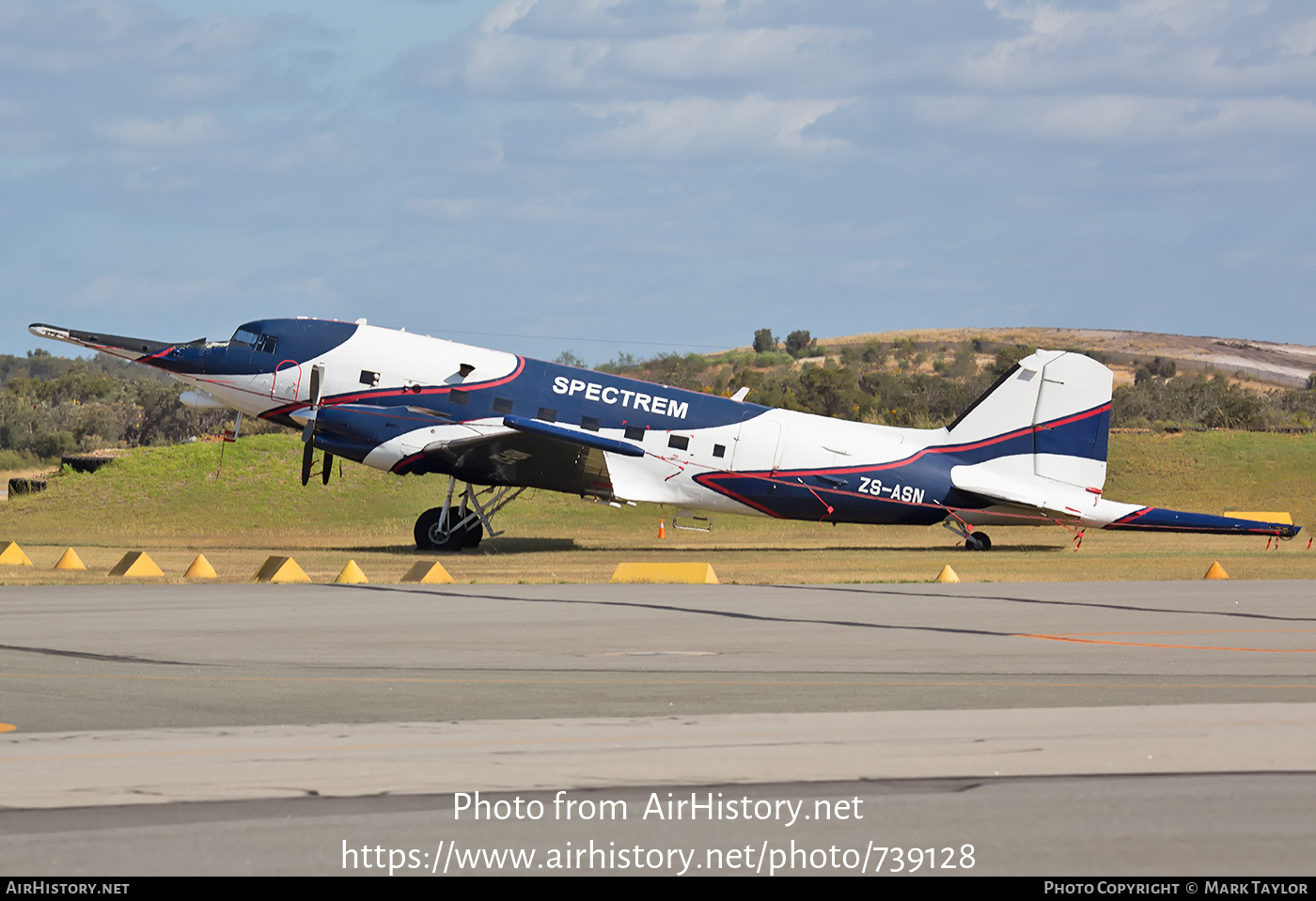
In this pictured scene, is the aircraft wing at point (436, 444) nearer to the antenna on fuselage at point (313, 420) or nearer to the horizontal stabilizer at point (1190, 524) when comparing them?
the antenna on fuselage at point (313, 420)

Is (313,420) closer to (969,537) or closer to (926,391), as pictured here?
(969,537)

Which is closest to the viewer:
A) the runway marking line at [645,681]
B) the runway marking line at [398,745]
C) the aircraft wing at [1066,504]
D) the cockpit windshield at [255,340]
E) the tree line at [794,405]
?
the runway marking line at [398,745]

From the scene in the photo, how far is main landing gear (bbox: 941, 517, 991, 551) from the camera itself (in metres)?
35.0

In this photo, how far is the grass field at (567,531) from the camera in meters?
29.3

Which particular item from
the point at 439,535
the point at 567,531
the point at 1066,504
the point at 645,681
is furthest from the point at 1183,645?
the point at 567,531

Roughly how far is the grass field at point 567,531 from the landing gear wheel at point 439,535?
530mm

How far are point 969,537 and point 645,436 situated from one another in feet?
28.7

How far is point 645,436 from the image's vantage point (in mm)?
33781

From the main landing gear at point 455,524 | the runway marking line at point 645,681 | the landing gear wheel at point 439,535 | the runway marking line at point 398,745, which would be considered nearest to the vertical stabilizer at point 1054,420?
the main landing gear at point 455,524

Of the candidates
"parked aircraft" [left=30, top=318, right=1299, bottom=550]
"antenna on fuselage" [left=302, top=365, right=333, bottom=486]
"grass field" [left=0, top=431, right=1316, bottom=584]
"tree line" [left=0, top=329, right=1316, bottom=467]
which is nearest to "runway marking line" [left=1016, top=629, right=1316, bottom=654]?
"grass field" [left=0, top=431, right=1316, bottom=584]

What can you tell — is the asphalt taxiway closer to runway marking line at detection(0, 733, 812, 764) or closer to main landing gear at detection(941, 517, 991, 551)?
runway marking line at detection(0, 733, 812, 764)

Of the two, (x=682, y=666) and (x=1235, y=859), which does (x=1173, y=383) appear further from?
(x=1235, y=859)

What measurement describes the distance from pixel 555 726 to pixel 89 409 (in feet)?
252
